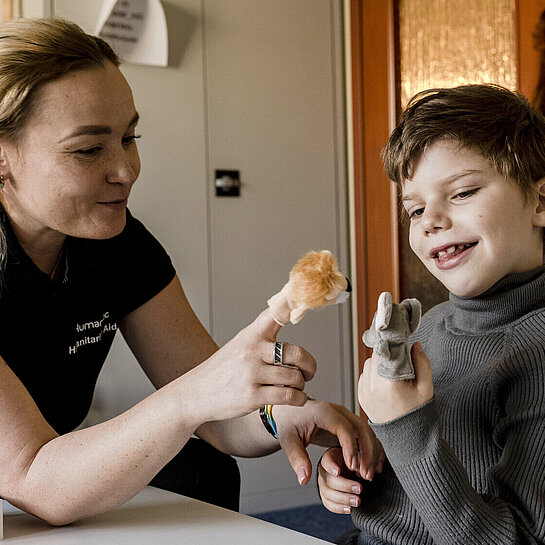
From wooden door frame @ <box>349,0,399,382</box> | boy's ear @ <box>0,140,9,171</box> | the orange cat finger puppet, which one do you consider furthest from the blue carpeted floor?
the orange cat finger puppet

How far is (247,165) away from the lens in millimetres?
3014

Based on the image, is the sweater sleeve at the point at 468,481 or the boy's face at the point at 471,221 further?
the boy's face at the point at 471,221

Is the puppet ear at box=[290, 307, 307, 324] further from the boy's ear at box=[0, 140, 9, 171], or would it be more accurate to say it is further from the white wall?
the white wall

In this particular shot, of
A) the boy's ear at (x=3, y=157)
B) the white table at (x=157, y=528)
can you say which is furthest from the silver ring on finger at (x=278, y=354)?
the boy's ear at (x=3, y=157)

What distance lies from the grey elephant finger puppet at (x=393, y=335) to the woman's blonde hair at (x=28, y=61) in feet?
2.44

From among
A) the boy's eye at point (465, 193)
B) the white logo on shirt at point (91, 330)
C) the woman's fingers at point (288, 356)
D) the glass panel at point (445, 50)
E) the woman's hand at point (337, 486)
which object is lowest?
the woman's hand at point (337, 486)

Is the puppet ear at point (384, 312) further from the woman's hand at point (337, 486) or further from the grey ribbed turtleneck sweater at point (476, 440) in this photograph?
the woman's hand at point (337, 486)

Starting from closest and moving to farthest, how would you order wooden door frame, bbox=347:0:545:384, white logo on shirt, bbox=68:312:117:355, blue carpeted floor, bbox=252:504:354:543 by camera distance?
white logo on shirt, bbox=68:312:117:355, blue carpeted floor, bbox=252:504:354:543, wooden door frame, bbox=347:0:545:384

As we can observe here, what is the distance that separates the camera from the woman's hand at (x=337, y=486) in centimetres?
103

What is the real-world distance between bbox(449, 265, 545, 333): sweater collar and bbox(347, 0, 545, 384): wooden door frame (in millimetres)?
1881

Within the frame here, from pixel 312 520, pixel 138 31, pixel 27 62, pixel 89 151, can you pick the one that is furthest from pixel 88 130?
pixel 312 520

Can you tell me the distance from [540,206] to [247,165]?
200 centimetres

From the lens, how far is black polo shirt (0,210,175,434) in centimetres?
132

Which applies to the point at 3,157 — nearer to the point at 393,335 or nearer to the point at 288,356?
the point at 288,356
